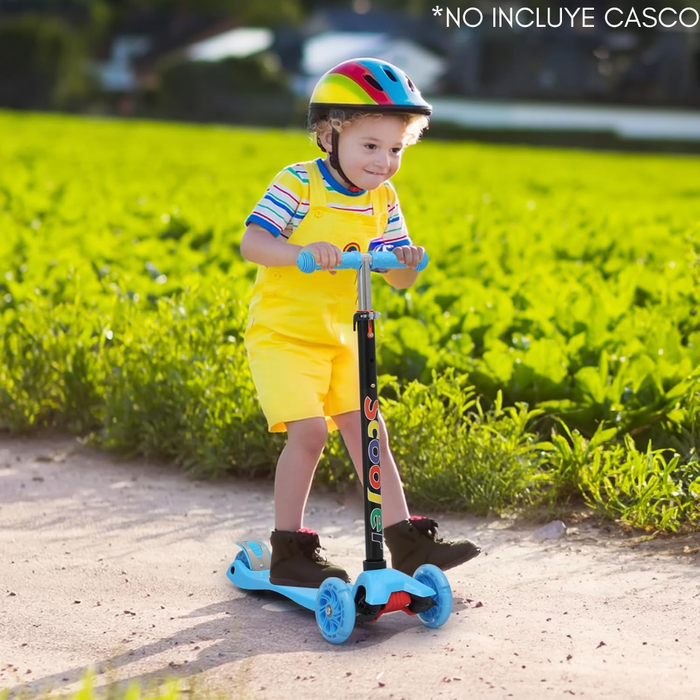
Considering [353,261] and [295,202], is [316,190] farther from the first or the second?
[353,261]

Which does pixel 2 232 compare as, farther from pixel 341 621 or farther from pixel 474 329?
pixel 341 621

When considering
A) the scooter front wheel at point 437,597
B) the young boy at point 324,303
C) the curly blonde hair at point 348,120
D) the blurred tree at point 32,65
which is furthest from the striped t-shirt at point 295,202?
the blurred tree at point 32,65

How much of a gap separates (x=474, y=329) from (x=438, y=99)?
4628 centimetres

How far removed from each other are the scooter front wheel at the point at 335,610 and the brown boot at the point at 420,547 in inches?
14.9

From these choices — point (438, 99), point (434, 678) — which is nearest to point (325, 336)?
point (434, 678)

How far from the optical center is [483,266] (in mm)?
7168

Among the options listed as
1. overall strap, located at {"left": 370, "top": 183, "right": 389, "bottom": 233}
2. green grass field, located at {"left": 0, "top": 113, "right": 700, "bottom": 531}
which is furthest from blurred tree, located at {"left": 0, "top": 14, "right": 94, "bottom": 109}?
overall strap, located at {"left": 370, "top": 183, "right": 389, "bottom": 233}

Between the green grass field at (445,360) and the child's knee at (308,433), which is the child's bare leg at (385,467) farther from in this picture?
the green grass field at (445,360)

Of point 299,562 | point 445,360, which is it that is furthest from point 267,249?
point 445,360

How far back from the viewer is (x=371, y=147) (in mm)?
3348

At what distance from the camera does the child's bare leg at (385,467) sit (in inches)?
139

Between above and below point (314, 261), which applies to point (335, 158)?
above

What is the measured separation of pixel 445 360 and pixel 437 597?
76.3 inches

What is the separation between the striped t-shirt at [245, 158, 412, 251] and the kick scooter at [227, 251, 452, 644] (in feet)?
0.95
